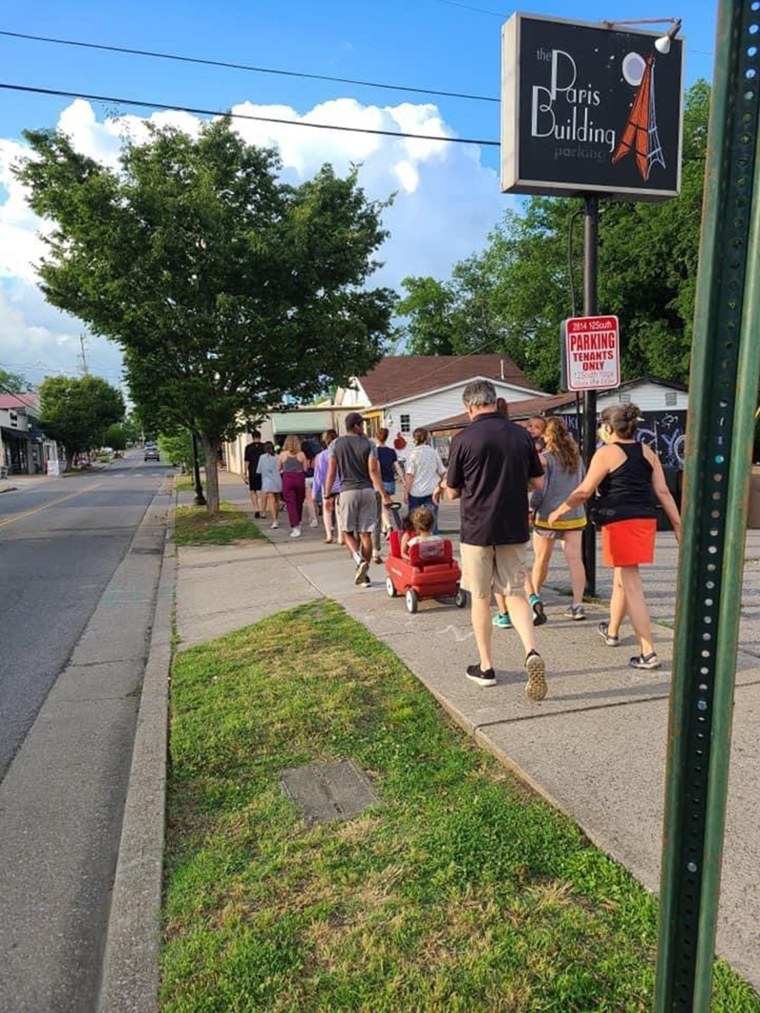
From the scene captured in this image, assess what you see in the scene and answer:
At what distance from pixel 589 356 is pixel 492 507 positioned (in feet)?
8.70

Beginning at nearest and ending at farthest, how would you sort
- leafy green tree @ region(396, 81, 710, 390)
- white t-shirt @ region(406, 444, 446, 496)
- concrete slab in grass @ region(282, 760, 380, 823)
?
concrete slab in grass @ region(282, 760, 380, 823)
white t-shirt @ region(406, 444, 446, 496)
leafy green tree @ region(396, 81, 710, 390)

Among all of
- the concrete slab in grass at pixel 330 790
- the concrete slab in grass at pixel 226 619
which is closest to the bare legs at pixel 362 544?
the concrete slab in grass at pixel 226 619

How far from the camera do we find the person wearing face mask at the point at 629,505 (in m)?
4.82

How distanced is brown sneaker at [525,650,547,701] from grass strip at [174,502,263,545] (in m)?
9.45

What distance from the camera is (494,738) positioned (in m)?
3.82

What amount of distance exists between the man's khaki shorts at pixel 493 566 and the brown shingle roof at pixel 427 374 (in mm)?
31339

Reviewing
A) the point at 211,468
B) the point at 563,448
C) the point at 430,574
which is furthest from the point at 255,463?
the point at 563,448

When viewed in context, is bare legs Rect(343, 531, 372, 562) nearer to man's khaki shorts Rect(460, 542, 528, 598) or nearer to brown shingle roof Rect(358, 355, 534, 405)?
man's khaki shorts Rect(460, 542, 528, 598)

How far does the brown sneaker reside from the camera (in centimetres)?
430

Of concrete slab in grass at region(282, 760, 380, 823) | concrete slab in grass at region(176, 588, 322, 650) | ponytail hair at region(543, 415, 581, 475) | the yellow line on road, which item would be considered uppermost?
ponytail hair at region(543, 415, 581, 475)

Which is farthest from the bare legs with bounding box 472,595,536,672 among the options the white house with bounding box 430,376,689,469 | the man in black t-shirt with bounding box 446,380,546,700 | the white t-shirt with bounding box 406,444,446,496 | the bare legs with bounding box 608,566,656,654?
the white house with bounding box 430,376,689,469

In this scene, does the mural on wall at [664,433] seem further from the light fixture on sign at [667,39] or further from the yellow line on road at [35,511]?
the yellow line on road at [35,511]

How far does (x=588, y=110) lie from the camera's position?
628 centimetres

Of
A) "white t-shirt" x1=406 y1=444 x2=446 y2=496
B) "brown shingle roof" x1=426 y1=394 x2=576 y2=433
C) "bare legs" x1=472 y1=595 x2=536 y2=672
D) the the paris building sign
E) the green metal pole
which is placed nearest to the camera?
the green metal pole
